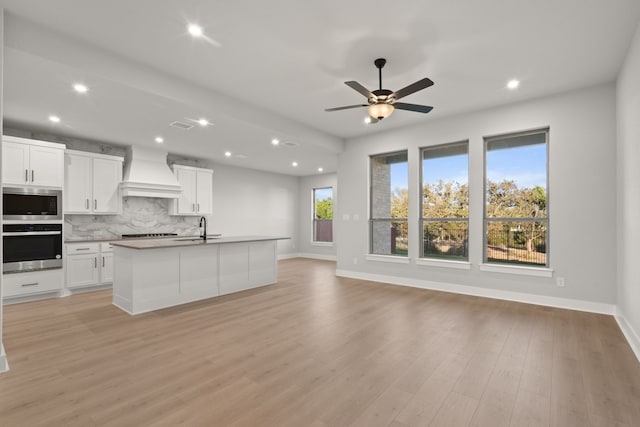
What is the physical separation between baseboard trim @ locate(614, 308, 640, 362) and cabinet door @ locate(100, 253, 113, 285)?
714 centimetres

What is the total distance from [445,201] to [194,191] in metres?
5.48

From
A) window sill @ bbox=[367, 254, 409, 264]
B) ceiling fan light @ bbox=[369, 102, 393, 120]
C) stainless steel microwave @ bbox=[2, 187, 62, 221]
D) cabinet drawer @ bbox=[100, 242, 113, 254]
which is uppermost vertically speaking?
ceiling fan light @ bbox=[369, 102, 393, 120]

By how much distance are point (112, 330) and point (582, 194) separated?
20.0 ft

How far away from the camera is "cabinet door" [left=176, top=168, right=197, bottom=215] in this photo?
7012 millimetres

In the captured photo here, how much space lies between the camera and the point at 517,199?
15.8 ft

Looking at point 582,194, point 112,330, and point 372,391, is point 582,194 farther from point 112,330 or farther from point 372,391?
point 112,330

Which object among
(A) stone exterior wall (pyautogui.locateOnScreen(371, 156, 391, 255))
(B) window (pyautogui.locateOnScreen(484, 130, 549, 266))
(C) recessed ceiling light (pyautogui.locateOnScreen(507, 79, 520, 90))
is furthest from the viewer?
(A) stone exterior wall (pyautogui.locateOnScreen(371, 156, 391, 255))

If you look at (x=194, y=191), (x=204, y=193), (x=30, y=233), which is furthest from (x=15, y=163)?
(x=204, y=193)

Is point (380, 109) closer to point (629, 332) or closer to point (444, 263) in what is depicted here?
Answer: point (444, 263)

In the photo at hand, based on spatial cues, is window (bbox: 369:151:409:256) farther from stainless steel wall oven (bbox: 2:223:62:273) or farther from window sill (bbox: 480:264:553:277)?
stainless steel wall oven (bbox: 2:223:62:273)

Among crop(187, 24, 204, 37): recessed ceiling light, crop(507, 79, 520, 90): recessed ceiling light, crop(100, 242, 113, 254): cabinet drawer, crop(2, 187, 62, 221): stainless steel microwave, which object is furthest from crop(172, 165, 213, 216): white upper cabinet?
crop(507, 79, 520, 90): recessed ceiling light

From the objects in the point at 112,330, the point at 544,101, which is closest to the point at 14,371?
the point at 112,330

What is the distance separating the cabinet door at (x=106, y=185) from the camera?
18.5 feet

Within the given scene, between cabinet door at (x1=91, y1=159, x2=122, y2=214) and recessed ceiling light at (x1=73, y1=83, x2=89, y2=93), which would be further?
cabinet door at (x1=91, y1=159, x2=122, y2=214)
